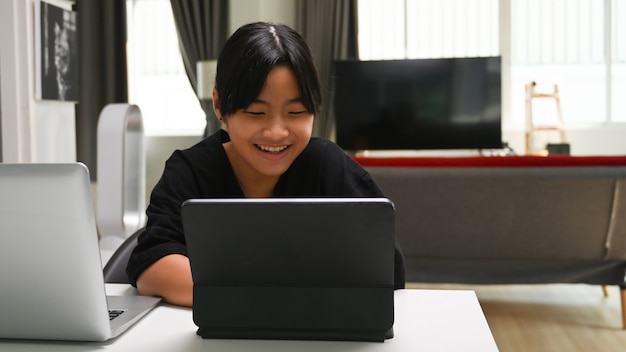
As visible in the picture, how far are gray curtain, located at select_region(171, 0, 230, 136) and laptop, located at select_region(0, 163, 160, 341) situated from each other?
547 centimetres

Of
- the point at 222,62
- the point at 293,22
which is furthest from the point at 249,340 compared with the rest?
the point at 293,22

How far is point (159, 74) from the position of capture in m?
6.59

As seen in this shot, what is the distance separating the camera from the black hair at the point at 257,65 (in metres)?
1.17

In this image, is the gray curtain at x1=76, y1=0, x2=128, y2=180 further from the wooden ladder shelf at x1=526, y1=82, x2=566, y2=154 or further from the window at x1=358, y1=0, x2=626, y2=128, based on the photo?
the wooden ladder shelf at x1=526, y1=82, x2=566, y2=154

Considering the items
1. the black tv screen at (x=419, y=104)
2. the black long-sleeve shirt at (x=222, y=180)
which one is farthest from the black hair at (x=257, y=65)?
the black tv screen at (x=419, y=104)

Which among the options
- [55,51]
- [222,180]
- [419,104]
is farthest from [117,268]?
[419,104]

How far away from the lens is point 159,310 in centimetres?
104

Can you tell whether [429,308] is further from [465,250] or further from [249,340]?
[465,250]

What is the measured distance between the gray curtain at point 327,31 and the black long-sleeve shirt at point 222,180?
4.74 meters

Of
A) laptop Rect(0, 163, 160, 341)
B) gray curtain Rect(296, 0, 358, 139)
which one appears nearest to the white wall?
gray curtain Rect(296, 0, 358, 139)

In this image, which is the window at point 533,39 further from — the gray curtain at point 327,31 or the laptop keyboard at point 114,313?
the laptop keyboard at point 114,313

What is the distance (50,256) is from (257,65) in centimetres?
49

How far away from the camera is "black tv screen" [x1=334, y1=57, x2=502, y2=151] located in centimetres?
595

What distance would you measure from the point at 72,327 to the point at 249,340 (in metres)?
0.20
